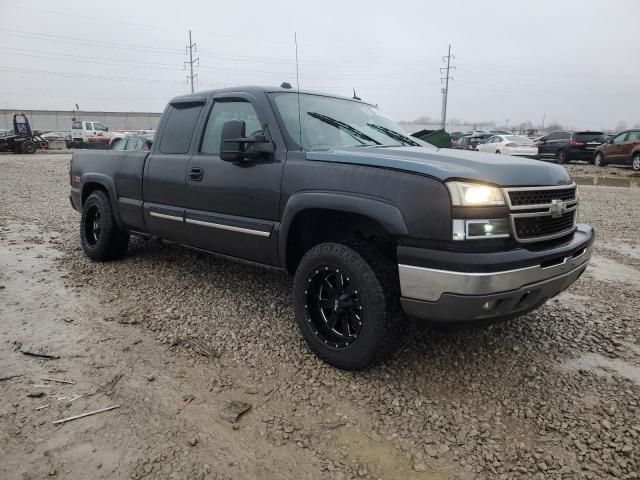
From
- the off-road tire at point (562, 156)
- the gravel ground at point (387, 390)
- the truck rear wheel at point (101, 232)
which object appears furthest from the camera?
the off-road tire at point (562, 156)

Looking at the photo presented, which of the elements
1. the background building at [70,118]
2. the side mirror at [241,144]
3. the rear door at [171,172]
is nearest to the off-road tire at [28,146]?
the rear door at [171,172]

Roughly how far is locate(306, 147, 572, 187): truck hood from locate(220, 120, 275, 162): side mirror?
1.24 ft

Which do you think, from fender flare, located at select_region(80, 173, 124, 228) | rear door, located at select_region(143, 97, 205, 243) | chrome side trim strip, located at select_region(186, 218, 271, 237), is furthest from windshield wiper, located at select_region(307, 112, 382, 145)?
fender flare, located at select_region(80, 173, 124, 228)

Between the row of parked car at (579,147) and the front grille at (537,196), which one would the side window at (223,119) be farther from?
the row of parked car at (579,147)

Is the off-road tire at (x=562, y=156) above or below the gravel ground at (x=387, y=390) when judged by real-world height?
above

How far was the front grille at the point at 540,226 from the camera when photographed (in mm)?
2705

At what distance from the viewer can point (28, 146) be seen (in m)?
26.9

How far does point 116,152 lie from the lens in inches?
204

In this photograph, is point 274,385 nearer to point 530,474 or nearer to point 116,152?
point 530,474

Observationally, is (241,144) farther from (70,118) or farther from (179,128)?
(70,118)

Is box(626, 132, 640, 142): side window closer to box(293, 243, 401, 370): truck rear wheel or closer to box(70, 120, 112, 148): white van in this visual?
box(293, 243, 401, 370): truck rear wheel

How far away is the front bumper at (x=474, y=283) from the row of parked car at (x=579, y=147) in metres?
16.4

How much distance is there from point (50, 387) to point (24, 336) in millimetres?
911

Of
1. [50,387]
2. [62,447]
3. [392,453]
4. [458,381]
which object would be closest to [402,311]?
[458,381]
